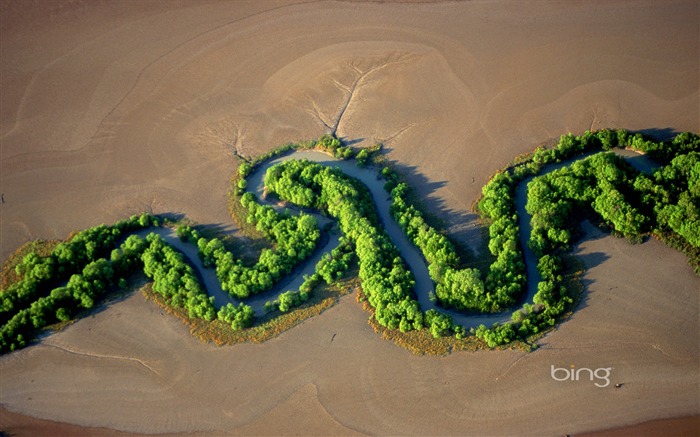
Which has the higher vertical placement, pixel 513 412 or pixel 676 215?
pixel 676 215

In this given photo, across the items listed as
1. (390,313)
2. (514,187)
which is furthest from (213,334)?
(514,187)

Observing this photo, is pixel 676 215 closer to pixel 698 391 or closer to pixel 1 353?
pixel 698 391

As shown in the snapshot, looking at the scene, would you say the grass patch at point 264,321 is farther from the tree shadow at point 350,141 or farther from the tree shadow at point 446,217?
the tree shadow at point 350,141

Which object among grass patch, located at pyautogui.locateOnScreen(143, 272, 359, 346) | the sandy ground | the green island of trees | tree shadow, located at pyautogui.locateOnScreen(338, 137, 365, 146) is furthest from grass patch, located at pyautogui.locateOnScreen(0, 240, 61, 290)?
tree shadow, located at pyautogui.locateOnScreen(338, 137, 365, 146)

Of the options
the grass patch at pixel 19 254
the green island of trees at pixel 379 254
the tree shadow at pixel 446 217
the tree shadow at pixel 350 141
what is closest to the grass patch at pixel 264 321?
the green island of trees at pixel 379 254

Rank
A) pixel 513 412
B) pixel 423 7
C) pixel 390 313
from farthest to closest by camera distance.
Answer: pixel 423 7
pixel 390 313
pixel 513 412

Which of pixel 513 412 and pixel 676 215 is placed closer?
pixel 513 412

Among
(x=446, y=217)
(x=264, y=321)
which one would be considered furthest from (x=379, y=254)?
(x=264, y=321)
